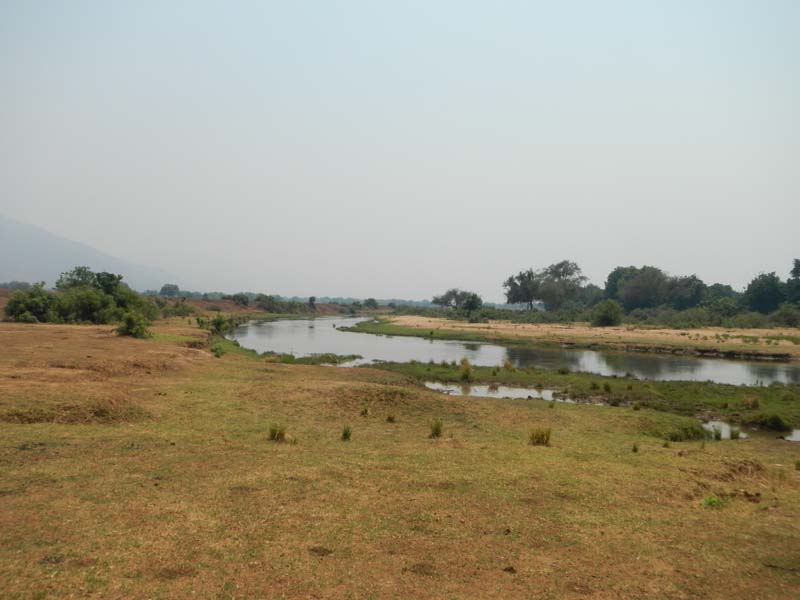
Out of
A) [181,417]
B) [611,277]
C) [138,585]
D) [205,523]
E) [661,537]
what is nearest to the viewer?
[138,585]

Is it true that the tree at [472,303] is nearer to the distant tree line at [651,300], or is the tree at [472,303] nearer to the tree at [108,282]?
the distant tree line at [651,300]

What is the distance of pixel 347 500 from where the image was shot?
9.70 metres

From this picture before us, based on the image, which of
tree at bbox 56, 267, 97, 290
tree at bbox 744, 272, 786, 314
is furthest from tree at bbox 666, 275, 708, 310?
tree at bbox 56, 267, 97, 290

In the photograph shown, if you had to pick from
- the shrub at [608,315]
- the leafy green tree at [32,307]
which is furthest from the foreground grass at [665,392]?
the shrub at [608,315]

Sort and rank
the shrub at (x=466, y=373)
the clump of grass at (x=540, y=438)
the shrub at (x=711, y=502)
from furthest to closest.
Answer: the shrub at (x=466, y=373), the clump of grass at (x=540, y=438), the shrub at (x=711, y=502)

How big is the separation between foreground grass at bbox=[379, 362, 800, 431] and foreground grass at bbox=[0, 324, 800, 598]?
7334 millimetres

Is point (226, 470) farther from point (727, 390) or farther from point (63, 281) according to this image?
point (63, 281)

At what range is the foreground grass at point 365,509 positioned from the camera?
6.86 meters

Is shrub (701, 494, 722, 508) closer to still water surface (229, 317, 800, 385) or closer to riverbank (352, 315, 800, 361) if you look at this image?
still water surface (229, 317, 800, 385)

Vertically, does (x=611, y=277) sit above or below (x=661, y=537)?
above

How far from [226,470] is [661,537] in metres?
8.43

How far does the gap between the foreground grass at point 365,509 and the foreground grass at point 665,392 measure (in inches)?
289

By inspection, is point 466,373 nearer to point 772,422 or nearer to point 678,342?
point 772,422

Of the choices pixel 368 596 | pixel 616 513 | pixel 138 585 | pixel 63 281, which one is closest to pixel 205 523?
pixel 138 585
